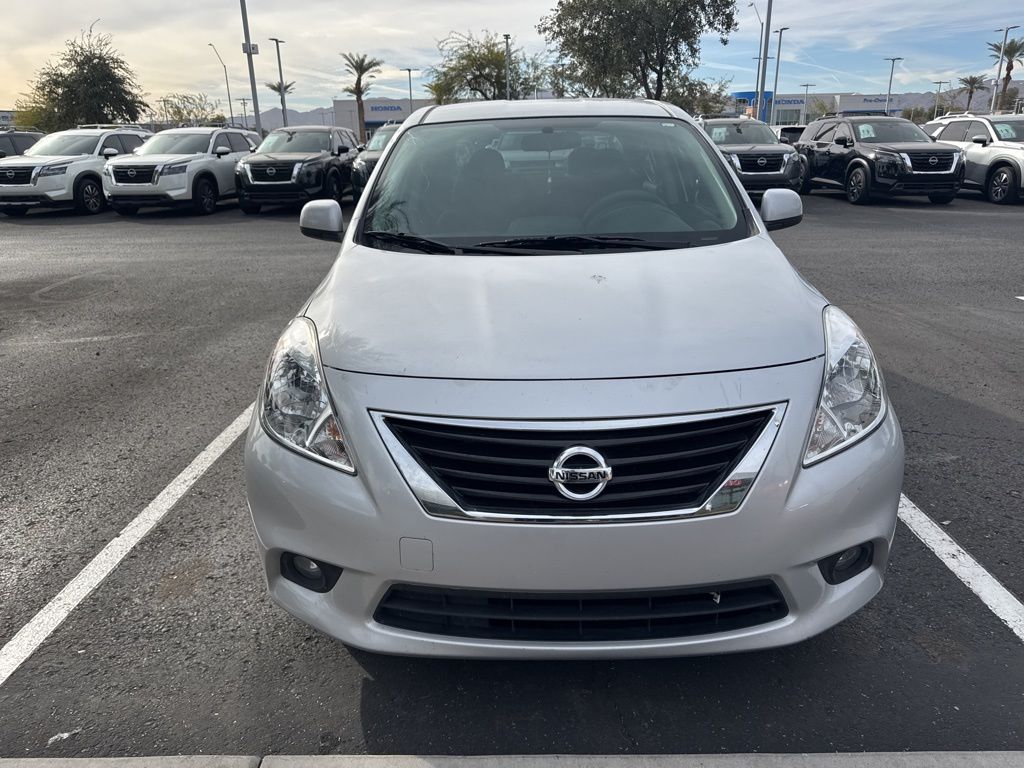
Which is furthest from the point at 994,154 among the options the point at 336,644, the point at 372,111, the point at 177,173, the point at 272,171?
the point at 372,111

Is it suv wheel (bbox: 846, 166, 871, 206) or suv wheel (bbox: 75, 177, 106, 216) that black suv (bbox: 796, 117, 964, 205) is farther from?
suv wheel (bbox: 75, 177, 106, 216)

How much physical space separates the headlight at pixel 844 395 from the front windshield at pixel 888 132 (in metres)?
15.5

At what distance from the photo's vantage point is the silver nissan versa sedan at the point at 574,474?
6.47ft

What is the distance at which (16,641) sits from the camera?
8.61 ft

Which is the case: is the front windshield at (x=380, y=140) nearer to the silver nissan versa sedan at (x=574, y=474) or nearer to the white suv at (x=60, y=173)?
the white suv at (x=60, y=173)

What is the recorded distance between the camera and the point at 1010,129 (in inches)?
631

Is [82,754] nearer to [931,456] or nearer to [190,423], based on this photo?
[190,423]

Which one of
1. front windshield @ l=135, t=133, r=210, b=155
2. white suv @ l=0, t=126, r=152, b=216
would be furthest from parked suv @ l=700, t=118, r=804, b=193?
white suv @ l=0, t=126, r=152, b=216

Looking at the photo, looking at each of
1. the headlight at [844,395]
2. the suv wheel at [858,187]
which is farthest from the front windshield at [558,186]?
the suv wheel at [858,187]

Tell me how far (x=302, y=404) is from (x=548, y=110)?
241cm

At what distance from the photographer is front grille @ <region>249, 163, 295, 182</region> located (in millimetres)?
14984

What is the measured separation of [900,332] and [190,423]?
5275mm

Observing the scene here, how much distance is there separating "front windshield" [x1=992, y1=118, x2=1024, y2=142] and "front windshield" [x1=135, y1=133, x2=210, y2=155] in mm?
16380

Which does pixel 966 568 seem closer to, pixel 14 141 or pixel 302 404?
pixel 302 404
